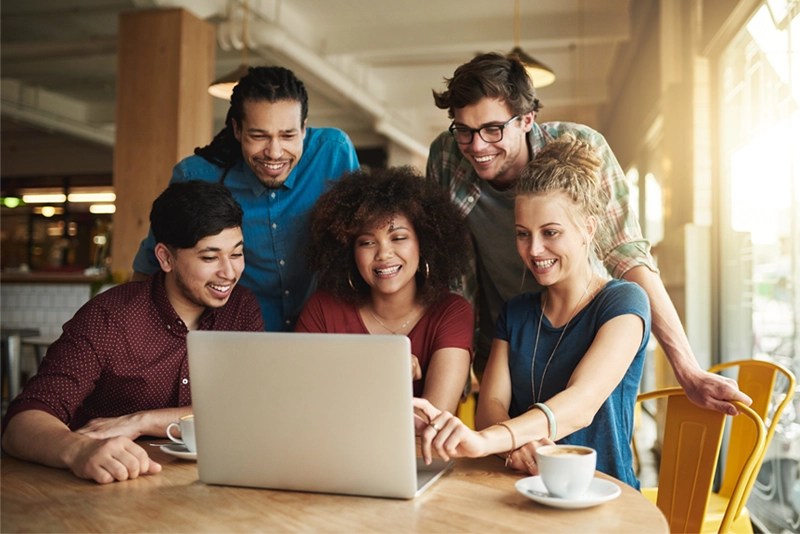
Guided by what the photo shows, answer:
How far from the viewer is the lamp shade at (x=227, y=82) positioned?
4633 mm

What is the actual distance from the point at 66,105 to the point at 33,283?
15.6 feet

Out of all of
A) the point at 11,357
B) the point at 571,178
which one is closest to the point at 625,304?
the point at 571,178

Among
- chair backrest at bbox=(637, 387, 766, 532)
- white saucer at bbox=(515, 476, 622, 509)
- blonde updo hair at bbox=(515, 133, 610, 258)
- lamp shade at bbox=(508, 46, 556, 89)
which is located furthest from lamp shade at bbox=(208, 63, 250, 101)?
white saucer at bbox=(515, 476, 622, 509)

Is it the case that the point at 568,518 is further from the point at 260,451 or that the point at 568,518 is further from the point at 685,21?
the point at 685,21

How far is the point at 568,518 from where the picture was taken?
47.4 inches

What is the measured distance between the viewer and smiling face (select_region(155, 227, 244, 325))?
2008 mm

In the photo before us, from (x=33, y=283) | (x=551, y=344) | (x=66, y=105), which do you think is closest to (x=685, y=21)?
(x=551, y=344)

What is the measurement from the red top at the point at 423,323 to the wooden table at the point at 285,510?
2.20ft

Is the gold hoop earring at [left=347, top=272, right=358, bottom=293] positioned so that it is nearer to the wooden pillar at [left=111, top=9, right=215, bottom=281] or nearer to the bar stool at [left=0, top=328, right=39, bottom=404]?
the wooden pillar at [left=111, top=9, right=215, bottom=281]

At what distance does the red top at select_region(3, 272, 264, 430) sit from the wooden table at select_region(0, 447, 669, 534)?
15.9 inches

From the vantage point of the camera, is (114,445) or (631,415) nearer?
(114,445)

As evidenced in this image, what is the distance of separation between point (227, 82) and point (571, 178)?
10.9 ft

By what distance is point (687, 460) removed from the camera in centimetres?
186

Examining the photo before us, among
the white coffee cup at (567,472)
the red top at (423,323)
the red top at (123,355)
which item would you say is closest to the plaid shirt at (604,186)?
the red top at (423,323)
